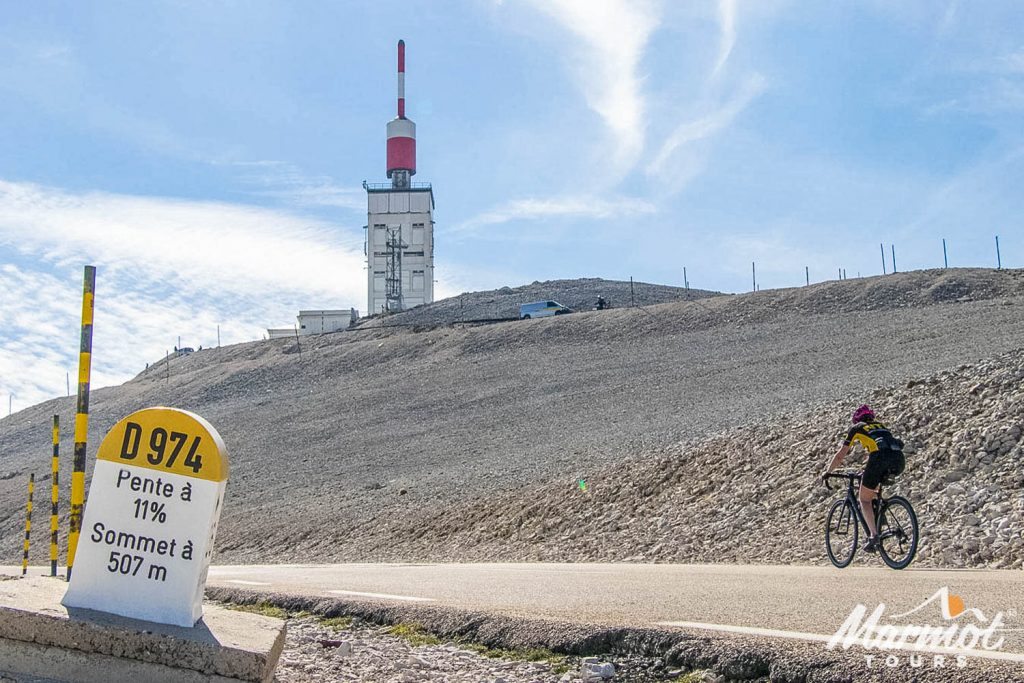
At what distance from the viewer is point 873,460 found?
1004 cm

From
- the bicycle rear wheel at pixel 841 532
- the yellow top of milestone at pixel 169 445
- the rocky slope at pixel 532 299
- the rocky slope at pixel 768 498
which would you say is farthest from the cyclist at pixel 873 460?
the rocky slope at pixel 532 299

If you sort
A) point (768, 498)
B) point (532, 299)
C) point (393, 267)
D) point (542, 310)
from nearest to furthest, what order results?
point (768, 498)
point (542, 310)
point (532, 299)
point (393, 267)

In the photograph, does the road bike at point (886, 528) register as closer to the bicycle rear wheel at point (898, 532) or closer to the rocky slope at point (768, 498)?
the bicycle rear wheel at point (898, 532)

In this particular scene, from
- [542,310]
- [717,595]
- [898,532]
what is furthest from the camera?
[542,310]

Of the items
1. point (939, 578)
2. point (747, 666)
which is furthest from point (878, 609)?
point (939, 578)

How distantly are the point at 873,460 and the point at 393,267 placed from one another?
260 feet

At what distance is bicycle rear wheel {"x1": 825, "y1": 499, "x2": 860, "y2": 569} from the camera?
10.5 metres

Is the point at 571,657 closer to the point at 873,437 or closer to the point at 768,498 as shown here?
the point at 873,437

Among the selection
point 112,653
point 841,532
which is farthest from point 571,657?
point 841,532

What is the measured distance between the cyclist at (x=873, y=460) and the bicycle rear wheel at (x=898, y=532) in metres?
0.10

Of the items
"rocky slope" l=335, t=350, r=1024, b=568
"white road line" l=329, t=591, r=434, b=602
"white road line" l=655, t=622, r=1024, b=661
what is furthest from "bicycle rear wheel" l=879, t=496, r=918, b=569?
"white road line" l=655, t=622, r=1024, b=661

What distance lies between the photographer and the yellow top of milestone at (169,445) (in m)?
5.03

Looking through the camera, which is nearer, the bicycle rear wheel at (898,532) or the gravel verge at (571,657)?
the gravel verge at (571,657)

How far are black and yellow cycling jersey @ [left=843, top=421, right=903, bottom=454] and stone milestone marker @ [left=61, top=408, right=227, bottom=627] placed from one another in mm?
7123
